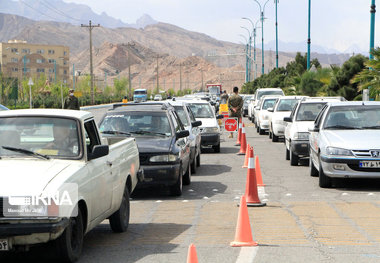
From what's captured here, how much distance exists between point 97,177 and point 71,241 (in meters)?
0.94

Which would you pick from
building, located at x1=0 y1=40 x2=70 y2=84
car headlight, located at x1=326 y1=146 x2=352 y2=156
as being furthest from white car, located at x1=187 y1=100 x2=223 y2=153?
building, located at x1=0 y1=40 x2=70 y2=84

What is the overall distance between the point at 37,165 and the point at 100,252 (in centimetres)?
133

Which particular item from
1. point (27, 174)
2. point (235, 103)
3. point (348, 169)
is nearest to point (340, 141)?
point (348, 169)

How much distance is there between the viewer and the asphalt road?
25.1ft

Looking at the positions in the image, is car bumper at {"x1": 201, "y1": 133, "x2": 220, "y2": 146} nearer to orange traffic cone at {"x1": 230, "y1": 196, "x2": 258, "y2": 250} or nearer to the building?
orange traffic cone at {"x1": 230, "y1": 196, "x2": 258, "y2": 250}

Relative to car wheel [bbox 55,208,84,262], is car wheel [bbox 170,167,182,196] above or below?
below

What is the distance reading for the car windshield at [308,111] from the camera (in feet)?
63.1

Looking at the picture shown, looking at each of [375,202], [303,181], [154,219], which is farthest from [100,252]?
[303,181]

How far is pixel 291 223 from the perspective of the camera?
964 cm

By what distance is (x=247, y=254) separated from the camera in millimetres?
A: 7645

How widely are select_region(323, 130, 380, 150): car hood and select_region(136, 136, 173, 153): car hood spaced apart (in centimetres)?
301

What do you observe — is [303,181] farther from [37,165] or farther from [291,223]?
[37,165]

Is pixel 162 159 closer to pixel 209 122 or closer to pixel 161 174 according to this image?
pixel 161 174

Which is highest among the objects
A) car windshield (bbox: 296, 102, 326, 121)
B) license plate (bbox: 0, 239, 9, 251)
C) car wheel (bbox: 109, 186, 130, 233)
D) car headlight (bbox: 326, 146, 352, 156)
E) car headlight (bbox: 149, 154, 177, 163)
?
car windshield (bbox: 296, 102, 326, 121)
